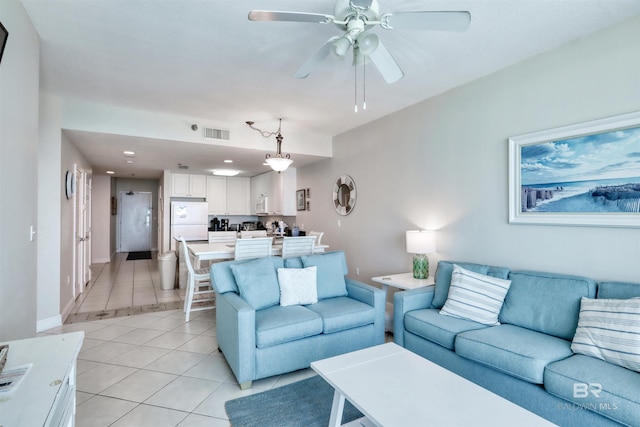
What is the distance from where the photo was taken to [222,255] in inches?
155

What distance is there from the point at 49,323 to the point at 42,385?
334cm

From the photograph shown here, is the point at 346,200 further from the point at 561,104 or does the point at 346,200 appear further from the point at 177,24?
the point at 177,24

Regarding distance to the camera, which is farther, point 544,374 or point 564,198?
point 564,198

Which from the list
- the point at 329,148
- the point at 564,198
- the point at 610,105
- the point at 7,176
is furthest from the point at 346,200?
the point at 7,176

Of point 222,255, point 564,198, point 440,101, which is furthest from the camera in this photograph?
point 222,255

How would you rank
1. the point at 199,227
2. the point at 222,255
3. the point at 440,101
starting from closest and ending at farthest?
the point at 440,101 → the point at 222,255 → the point at 199,227

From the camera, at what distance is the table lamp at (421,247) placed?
3.38m

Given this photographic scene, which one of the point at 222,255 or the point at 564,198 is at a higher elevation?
the point at 564,198

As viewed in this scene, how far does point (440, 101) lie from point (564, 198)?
1.62m

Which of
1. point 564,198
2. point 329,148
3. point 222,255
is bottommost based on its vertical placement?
point 222,255

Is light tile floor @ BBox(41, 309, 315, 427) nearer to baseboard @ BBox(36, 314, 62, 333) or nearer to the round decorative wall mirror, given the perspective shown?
baseboard @ BBox(36, 314, 62, 333)

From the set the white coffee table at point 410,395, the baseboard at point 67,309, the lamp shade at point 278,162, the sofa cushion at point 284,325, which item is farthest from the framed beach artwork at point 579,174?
the baseboard at point 67,309

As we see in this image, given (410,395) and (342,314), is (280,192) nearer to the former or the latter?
(342,314)

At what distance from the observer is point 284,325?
2.48 m
